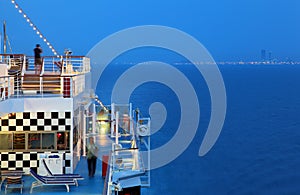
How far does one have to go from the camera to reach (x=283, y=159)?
34094 mm

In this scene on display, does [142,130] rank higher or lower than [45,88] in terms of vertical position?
lower

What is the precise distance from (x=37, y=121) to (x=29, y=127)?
0.80 feet

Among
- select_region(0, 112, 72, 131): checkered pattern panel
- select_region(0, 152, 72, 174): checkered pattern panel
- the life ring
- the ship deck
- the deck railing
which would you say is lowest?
the ship deck

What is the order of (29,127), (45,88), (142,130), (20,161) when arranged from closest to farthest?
(20,161), (29,127), (45,88), (142,130)

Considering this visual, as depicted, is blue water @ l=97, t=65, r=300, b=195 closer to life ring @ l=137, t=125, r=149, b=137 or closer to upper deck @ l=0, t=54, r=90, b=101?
life ring @ l=137, t=125, r=149, b=137

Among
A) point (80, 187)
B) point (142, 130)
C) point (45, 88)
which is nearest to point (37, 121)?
point (45, 88)

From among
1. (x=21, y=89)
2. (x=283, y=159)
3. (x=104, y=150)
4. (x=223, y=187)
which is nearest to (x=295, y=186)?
(x=223, y=187)

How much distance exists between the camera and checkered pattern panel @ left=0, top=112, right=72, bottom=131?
12094 millimetres

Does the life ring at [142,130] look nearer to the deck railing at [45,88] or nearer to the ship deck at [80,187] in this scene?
the deck railing at [45,88]

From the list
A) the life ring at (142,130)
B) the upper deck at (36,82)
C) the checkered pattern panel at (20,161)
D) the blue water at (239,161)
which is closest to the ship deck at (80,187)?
the checkered pattern panel at (20,161)

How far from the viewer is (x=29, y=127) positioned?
12188 millimetres

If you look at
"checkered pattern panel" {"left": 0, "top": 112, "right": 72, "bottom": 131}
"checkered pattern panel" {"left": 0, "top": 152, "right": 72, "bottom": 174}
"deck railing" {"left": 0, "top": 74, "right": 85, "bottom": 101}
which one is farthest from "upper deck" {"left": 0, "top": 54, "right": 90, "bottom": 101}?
"checkered pattern panel" {"left": 0, "top": 152, "right": 72, "bottom": 174}

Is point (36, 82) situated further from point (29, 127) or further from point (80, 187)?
point (80, 187)

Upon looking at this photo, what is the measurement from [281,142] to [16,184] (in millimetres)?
33605
